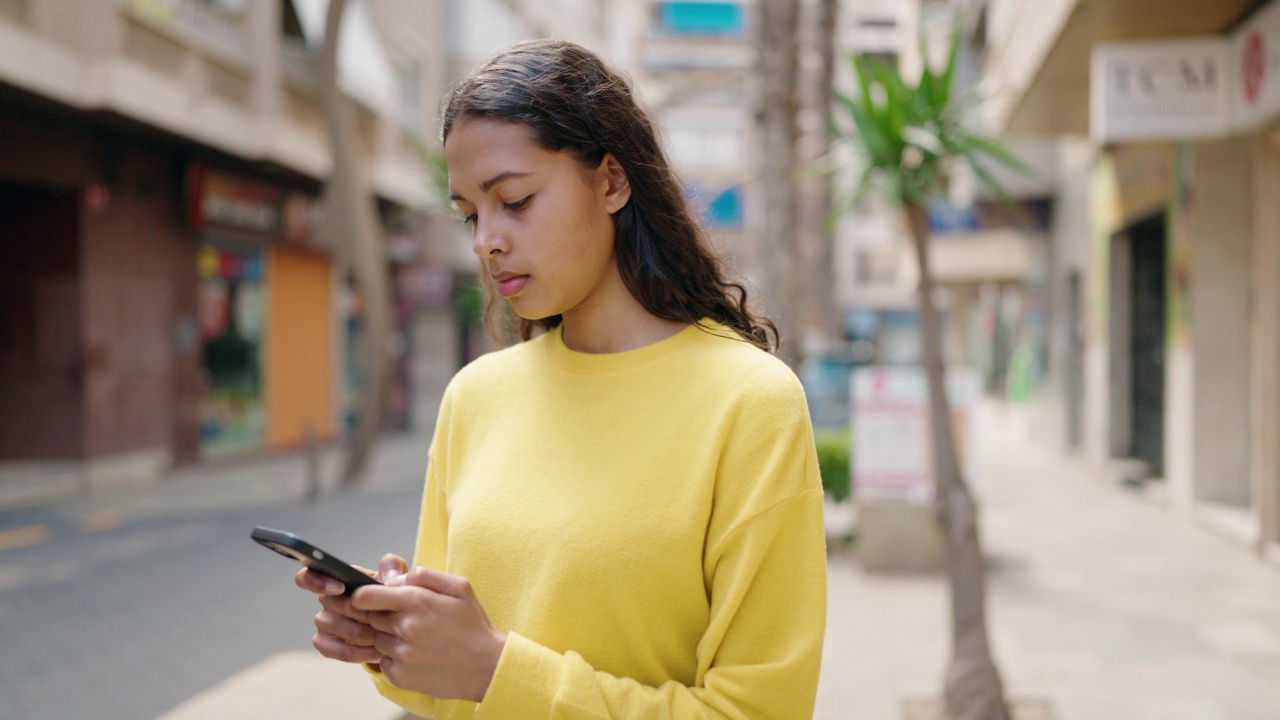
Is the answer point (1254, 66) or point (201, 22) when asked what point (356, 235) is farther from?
point (1254, 66)

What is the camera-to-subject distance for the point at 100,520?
11.0m

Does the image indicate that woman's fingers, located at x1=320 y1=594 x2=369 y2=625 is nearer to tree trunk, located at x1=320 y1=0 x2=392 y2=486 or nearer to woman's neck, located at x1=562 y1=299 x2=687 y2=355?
woman's neck, located at x1=562 y1=299 x2=687 y2=355

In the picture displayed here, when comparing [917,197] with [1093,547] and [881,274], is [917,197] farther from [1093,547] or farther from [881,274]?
[881,274]

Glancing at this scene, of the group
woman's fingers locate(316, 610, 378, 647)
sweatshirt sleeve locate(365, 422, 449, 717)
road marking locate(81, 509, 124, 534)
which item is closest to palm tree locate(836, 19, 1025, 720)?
sweatshirt sleeve locate(365, 422, 449, 717)

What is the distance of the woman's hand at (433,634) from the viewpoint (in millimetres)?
1332

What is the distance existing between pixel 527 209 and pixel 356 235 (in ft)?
39.4

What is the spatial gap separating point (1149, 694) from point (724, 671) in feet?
14.2

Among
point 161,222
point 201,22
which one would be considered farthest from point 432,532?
point 161,222

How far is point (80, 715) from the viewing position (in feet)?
16.5

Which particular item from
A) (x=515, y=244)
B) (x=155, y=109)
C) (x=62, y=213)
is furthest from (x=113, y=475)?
(x=515, y=244)

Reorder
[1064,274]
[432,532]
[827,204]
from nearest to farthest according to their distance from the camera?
1. [432,532]
2. [827,204]
3. [1064,274]

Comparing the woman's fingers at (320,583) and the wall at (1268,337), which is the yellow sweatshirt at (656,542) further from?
the wall at (1268,337)

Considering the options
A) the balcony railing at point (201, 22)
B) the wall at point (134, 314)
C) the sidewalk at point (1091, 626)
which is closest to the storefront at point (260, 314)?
the wall at point (134, 314)

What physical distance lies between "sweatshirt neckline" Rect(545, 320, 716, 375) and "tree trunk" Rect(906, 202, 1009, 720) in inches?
123
